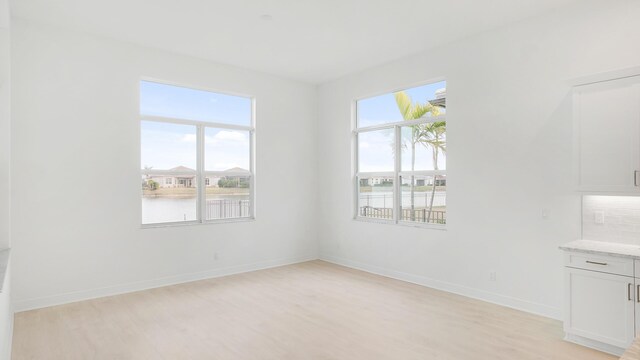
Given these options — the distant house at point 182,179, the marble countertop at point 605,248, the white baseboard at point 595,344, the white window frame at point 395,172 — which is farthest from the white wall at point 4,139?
the white baseboard at point 595,344

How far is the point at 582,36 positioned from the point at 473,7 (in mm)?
1041

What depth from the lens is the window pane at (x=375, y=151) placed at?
5.62 metres

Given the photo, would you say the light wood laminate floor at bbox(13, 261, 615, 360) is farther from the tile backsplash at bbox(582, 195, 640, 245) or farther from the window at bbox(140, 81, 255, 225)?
the window at bbox(140, 81, 255, 225)

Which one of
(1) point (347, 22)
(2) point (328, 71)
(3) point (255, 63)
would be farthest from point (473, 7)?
(3) point (255, 63)

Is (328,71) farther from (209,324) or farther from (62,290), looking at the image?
(62,290)

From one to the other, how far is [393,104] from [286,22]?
2131 mm

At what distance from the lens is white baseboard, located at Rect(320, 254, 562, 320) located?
12.5ft

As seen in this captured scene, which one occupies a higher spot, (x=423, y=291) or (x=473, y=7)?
(x=473, y=7)

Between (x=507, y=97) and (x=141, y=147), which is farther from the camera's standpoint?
(x=141, y=147)

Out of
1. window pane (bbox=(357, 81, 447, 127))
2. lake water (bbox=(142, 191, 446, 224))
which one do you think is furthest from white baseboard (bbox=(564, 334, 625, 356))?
window pane (bbox=(357, 81, 447, 127))

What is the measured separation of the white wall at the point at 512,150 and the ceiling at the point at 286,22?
26 cm

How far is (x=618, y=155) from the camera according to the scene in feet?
10.3

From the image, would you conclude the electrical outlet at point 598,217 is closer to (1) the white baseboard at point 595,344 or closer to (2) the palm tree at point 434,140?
(1) the white baseboard at point 595,344

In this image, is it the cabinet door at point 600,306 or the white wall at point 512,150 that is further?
the white wall at point 512,150
